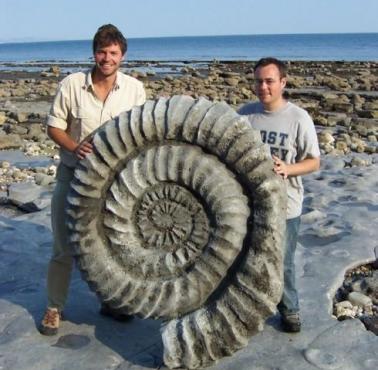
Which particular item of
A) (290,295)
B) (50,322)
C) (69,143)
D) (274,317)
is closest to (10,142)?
(50,322)

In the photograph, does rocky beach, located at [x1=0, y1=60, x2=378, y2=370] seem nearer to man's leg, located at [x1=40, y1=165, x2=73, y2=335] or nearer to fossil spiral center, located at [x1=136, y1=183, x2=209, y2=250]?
man's leg, located at [x1=40, y1=165, x2=73, y2=335]

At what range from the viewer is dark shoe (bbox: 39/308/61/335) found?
14.2 feet

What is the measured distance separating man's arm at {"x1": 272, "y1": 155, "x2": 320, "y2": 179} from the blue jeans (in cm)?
36

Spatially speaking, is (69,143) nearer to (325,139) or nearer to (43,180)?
(43,180)

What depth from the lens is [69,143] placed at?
4.11 meters

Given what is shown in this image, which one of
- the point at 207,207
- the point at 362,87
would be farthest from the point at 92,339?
the point at 362,87

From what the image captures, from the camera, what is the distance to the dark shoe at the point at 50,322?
4332 millimetres

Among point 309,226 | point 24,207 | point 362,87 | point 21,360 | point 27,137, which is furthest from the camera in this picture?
point 362,87

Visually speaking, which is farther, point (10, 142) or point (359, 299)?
point (10, 142)

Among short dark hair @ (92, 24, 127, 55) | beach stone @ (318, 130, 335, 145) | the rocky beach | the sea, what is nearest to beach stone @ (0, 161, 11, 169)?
the rocky beach

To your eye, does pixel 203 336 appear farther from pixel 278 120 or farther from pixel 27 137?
pixel 27 137

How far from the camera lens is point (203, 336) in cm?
378

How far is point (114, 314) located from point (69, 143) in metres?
1.23

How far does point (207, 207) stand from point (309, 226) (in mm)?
3024
